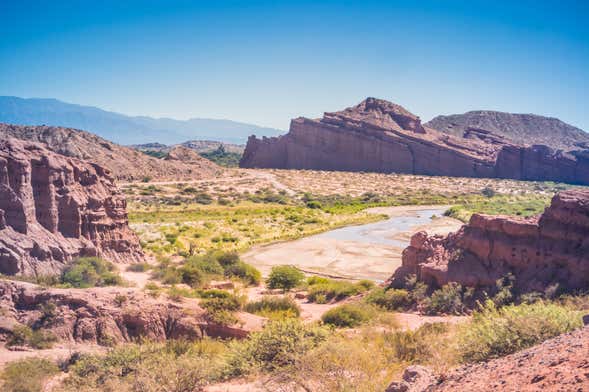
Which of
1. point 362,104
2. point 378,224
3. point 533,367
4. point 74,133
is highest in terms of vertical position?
point 362,104

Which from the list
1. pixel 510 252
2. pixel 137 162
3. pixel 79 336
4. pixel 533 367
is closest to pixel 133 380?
pixel 79 336

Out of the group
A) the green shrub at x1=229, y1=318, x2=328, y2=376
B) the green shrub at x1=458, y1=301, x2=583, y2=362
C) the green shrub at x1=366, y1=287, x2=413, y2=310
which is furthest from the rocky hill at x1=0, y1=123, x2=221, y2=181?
the green shrub at x1=458, y1=301, x2=583, y2=362

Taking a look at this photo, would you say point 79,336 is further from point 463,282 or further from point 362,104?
point 362,104

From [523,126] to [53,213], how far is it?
7044 inches

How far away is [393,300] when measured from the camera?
58.4 ft

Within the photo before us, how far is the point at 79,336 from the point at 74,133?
83.2m

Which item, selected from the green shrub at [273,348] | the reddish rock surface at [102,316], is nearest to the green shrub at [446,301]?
the reddish rock surface at [102,316]

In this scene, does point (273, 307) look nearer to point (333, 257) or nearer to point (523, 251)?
point (523, 251)

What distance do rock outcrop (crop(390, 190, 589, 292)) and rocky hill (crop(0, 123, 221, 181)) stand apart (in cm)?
7016

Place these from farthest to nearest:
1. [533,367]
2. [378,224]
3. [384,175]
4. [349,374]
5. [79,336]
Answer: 1. [384,175]
2. [378,224]
3. [79,336]
4. [349,374]
5. [533,367]

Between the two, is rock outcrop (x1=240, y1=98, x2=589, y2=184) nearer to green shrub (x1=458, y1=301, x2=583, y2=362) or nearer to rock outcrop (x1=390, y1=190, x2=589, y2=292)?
rock outcrop (x1=390, y1=190, x2=589, y2=292)

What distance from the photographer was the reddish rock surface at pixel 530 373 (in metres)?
5.55

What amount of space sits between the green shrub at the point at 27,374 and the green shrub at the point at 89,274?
720cm

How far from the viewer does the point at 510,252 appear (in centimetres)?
1653
